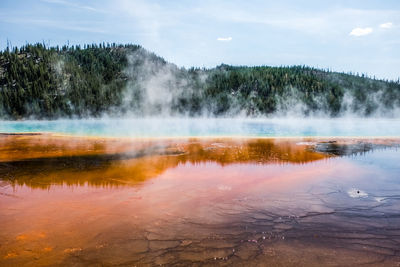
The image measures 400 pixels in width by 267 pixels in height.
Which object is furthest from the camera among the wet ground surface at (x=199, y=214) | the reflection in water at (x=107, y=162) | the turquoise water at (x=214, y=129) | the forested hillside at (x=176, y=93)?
the forested hillside at (x=176, y=93)

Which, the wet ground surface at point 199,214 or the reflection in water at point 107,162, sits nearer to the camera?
the wet ground surface at point 199,214

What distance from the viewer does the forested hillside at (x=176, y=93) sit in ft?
234

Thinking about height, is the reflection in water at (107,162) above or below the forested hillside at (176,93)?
below

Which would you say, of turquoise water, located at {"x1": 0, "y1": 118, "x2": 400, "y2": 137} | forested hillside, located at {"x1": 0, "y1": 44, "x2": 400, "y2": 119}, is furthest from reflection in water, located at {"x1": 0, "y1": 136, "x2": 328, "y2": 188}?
forested hillside, located at {"x1": 0, "y1": 44, "x2": 400, "y2": 119}

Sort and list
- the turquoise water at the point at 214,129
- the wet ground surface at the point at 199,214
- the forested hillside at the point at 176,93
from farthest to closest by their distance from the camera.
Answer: the forested hillside at the point at 176,93
the turquoise water at the point at 214,129
the wet ground surface at the point at 199,214

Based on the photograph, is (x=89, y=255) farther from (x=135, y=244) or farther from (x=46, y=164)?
(x=46, y=164)

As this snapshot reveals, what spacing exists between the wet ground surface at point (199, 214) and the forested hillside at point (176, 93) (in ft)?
212

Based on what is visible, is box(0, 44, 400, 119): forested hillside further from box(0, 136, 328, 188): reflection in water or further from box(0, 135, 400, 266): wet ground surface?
box(0, 135, 400, 266): wet ground surface

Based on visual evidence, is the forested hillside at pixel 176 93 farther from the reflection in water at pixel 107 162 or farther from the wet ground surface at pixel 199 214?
the wet ground surface at pixel 199 214

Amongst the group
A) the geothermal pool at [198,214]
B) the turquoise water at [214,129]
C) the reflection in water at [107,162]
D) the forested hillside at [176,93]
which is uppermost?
the forested hillside at [176,93]

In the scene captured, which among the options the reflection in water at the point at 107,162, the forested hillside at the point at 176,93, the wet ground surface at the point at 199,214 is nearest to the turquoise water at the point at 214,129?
the reflection in water at the point at 107,162

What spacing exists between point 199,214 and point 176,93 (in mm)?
86819

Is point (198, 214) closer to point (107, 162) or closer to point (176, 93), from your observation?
point (107, 162)

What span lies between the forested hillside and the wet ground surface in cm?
6459
